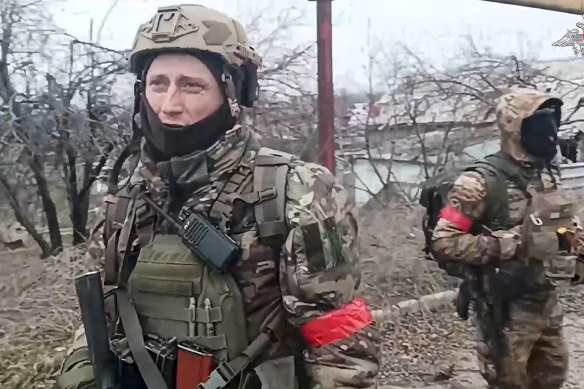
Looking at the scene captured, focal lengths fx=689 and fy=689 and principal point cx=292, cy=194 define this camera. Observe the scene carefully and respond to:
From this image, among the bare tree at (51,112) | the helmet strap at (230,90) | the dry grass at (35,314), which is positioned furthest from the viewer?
→ the bare tree at (51,112)

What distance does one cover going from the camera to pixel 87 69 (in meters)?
2.69

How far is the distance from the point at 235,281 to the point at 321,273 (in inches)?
6.3

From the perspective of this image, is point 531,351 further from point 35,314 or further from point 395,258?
point 35,314

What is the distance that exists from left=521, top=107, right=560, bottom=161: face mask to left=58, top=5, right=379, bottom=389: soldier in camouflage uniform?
1.05m

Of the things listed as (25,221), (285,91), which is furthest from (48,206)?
(285,91)

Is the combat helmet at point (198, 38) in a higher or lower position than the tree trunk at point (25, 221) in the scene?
higher

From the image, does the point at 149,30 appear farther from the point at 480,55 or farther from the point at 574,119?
the point at 574,119

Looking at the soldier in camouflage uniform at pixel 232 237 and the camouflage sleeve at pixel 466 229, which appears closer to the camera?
the soldier in camouflage uniform at pixel 232 237

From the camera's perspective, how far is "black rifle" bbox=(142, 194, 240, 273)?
46.3 inches

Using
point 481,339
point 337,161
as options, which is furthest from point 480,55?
point 481,339

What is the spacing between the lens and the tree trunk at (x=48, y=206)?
272 centimetres

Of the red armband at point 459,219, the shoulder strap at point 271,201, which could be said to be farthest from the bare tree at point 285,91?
the shoulder strap at point 271,201

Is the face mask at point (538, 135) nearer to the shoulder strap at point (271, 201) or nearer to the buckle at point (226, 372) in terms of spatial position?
the shoulder strap at point (271, 201)

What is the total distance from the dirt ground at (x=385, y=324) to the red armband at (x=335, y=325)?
159 centimetres
